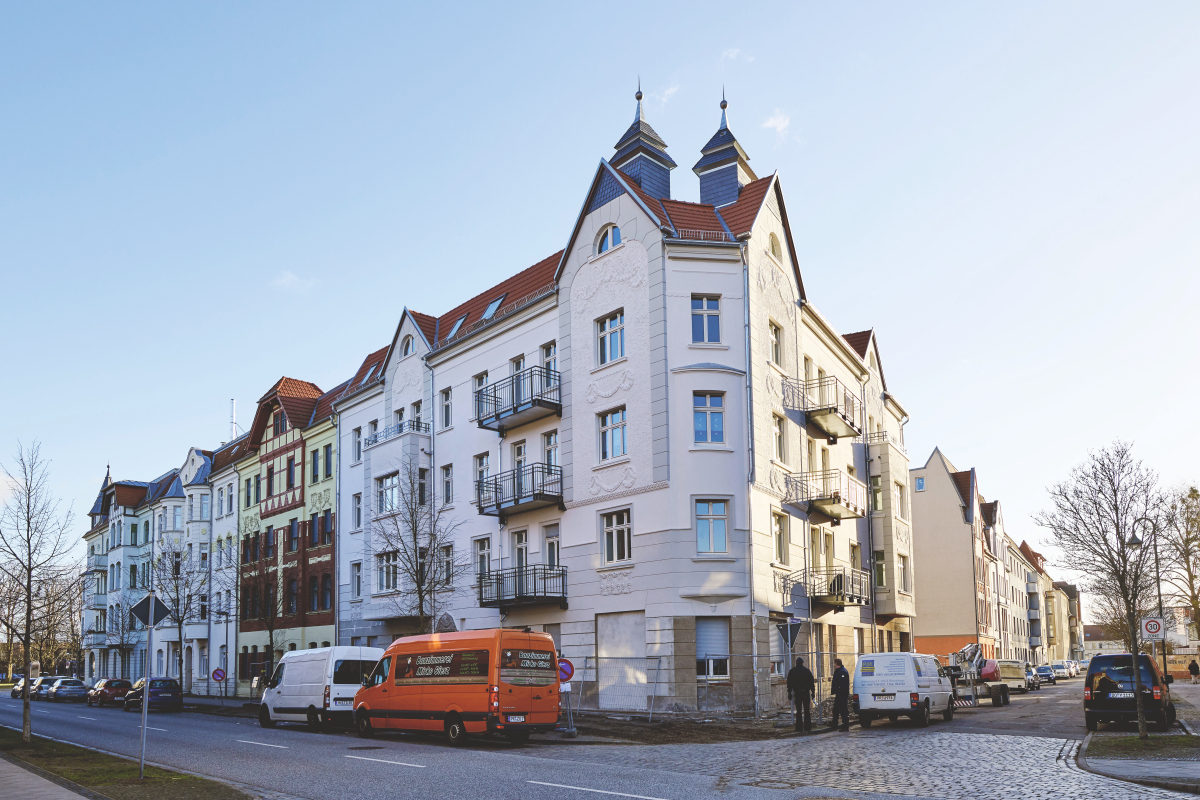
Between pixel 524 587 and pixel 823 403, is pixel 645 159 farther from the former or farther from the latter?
pixel 524 587

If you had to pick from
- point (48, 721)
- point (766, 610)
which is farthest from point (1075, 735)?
point (48, 721)

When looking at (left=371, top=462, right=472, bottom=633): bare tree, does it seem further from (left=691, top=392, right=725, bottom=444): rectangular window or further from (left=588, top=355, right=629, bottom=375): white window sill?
(left=691, top=392, right=725, bottom=444): rectangular window

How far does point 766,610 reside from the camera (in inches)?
1141

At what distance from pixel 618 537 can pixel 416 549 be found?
293 inches

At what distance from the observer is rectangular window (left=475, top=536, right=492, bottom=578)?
35.2 meters

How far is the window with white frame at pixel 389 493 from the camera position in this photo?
130 feet

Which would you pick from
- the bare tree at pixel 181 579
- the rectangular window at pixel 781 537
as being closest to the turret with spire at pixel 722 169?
the rectangular window at pixel 781 537

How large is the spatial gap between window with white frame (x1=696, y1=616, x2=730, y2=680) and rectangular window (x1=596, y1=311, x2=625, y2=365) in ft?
26.8

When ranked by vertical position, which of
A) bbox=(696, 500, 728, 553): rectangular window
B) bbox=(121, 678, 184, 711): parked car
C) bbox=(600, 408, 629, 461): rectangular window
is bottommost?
bbox=(121, 678, 184, 711): parked car

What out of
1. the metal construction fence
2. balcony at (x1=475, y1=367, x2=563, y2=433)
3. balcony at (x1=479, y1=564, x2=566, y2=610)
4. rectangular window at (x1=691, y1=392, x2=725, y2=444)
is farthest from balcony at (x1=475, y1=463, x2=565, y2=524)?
the metal construction fence

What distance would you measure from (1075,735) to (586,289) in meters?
18.3

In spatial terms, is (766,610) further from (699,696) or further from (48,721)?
(48,721)

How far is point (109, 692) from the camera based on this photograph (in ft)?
169

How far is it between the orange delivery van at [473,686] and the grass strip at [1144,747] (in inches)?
411
